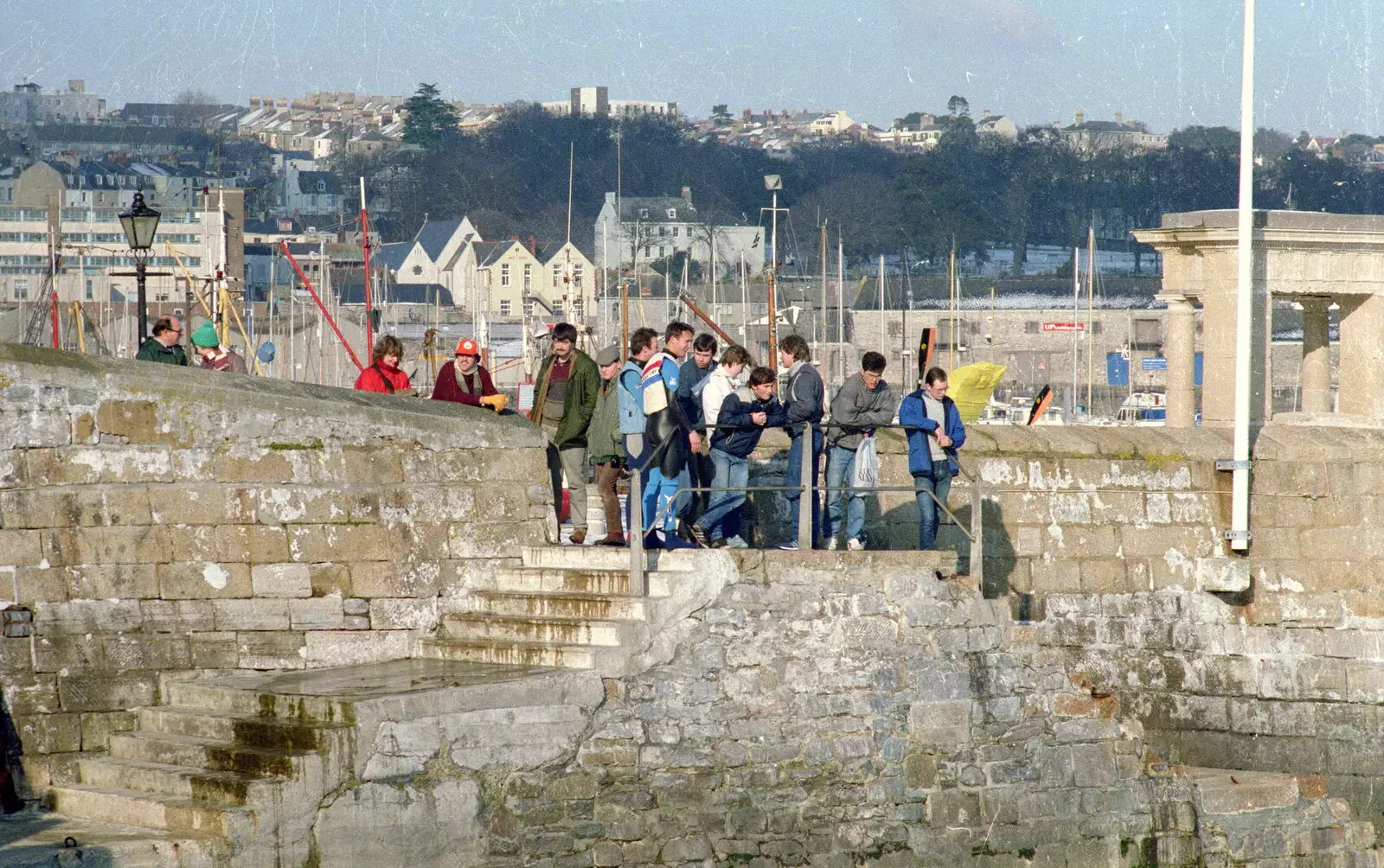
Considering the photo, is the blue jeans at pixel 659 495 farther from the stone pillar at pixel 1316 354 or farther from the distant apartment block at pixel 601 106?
the distant apartment block at pixel 601 106

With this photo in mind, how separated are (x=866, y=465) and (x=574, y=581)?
86.9 inches

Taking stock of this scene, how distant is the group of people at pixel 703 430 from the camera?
12695mm

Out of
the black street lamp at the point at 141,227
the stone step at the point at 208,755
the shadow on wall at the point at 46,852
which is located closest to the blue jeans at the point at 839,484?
the stone step at the point at 208,755

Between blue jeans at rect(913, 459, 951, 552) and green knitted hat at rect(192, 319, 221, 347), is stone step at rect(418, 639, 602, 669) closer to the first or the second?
green knitted hat at rect(192, 319, 221, 347)

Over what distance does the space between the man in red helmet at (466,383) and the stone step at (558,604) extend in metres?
1.57

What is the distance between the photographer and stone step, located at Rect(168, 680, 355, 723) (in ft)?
33.9

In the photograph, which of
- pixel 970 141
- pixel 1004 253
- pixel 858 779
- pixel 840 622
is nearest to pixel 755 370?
pixel 840 622

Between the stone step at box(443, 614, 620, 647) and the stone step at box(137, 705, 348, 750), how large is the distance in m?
Answer: 1.61

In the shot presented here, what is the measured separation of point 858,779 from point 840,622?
96 centimetres

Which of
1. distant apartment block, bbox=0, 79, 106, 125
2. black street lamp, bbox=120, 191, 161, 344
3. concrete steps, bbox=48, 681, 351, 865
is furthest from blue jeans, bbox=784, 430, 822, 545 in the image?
distant apartment block, bbox=0, 79, 106, 125

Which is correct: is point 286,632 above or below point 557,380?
below

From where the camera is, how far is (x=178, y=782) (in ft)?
33.7

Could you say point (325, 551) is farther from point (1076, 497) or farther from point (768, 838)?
point (1076, 497)

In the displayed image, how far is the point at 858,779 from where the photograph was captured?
11578 millimetres
